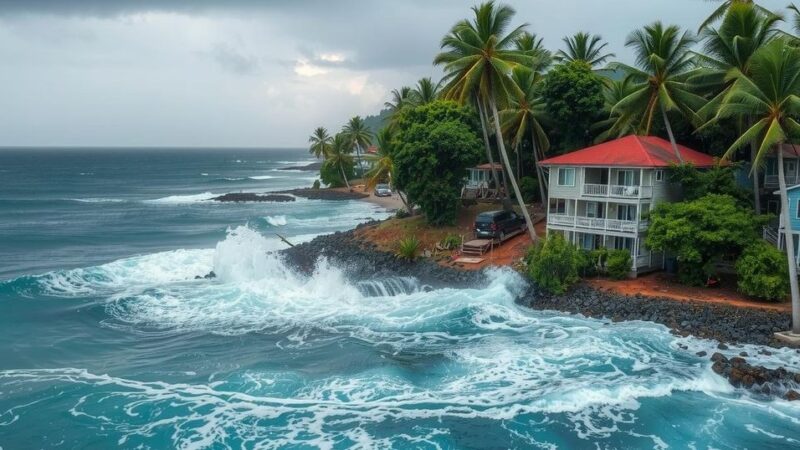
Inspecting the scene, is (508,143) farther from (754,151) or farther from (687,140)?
(754,151)

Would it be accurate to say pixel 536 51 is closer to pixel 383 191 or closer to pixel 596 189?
pixel 596 189

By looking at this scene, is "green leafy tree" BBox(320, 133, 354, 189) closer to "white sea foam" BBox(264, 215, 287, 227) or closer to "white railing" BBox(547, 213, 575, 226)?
"white sea foam" BBox(264, 215, 287, 227)

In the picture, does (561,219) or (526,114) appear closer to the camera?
(561,219)

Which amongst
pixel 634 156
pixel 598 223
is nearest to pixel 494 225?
pixel 598 223

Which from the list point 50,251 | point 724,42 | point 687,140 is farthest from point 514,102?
point 50,251

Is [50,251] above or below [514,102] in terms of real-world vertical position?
below

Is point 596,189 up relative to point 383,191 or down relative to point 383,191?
up
